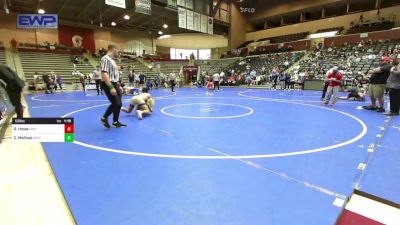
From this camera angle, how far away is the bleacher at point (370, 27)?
2260cm

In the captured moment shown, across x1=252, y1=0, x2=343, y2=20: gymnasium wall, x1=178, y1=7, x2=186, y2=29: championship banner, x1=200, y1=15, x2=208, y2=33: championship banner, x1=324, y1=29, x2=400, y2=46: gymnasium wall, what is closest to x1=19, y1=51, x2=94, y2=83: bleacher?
x1=178, y1=7, x2=186, y2=29: championship banner

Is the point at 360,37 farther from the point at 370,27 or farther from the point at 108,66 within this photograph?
the point at 108,66

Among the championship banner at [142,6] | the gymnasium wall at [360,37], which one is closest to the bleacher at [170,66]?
the championship banner at [142,6]

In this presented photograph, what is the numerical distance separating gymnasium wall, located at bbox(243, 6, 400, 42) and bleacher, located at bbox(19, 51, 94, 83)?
21.5 meters

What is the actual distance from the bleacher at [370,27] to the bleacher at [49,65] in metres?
26.1

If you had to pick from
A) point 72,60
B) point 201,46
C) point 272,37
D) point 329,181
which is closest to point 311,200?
point 329,181

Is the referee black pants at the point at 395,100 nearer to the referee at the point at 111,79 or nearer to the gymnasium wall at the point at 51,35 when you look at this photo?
the referee at the point at 111,79

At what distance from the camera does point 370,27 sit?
77.3 ft

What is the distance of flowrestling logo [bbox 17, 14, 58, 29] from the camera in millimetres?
14461

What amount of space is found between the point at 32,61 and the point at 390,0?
35.3 metres

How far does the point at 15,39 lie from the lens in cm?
2567

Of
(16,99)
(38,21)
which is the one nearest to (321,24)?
(38,21)

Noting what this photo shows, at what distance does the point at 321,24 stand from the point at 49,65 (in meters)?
28.8

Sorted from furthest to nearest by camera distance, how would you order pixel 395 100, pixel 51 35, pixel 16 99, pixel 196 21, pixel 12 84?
pixel 51 35 < pixel 196 21 < pixel 395 100 < pixel 16 99 < pixel 12 84
